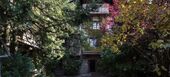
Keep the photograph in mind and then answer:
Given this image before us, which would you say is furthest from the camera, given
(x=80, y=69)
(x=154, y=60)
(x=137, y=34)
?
(x=80, y=69)

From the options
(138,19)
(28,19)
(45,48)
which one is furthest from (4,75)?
(138,19)

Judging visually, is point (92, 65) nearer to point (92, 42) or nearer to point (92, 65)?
point (92, 65)

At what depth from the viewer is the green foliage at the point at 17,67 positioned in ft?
34.6

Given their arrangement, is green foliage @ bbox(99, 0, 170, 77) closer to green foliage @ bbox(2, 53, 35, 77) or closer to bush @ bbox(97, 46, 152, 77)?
bush @ bbox(97, 46, 152, 77)

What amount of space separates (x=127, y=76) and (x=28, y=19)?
1304 centimetres

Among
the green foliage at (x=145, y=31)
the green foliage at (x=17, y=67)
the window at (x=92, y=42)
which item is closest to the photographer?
the green foliage at (x=17, y=67)

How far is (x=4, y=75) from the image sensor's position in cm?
1022

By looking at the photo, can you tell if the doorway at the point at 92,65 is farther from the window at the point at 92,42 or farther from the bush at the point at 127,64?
the bush at the point at 127,64

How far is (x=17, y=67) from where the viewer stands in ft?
35.6

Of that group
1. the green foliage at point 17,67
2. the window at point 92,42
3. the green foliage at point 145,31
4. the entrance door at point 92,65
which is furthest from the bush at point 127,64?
the entrance door at point 92,65

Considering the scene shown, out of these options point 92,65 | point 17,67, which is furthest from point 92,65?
point 17,67

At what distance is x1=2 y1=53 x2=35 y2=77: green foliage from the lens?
1055cm

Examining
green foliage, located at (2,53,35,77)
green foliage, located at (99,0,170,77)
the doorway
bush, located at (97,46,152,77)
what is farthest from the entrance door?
green foliage, located at (2,53,35,77)

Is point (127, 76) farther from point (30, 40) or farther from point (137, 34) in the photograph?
point (30, 40)
